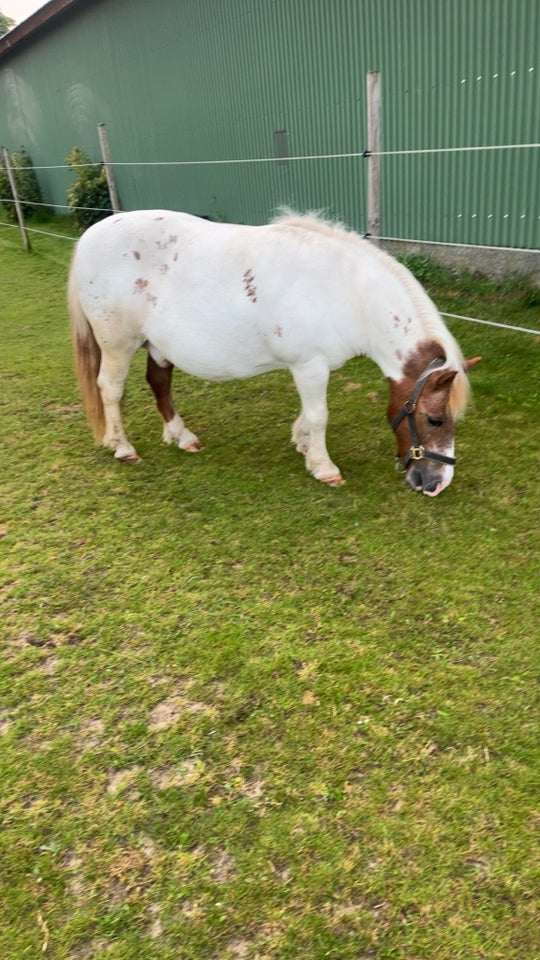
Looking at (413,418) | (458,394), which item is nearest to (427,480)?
(413,418)

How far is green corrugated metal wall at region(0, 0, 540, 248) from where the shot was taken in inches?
201

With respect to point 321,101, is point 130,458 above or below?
below

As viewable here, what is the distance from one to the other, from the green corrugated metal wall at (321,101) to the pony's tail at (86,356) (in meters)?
3.83

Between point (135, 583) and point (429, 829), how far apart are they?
149 cm

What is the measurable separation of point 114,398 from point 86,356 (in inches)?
11.6

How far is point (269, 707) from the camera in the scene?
6.52 feet

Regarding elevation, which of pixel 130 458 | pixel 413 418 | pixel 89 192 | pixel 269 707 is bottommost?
pixel 269 707

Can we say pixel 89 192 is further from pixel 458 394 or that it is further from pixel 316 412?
pixel 458 394

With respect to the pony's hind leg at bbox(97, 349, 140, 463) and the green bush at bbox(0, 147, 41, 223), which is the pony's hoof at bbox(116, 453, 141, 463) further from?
the green bush at bbox(0, 147, 41, 223)

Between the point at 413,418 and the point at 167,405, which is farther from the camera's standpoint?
the point at 167,405

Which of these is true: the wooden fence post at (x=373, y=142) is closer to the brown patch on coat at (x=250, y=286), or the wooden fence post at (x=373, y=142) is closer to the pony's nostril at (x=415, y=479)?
the brown patch on coat at (x=250, y=286)

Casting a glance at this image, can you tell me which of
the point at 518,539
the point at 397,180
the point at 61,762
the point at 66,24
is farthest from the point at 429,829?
the point at 66,24

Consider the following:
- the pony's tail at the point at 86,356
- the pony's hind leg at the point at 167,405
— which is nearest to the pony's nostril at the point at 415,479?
the pony's hind leg at the point at 167,405

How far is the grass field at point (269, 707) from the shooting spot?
1.47 meters
